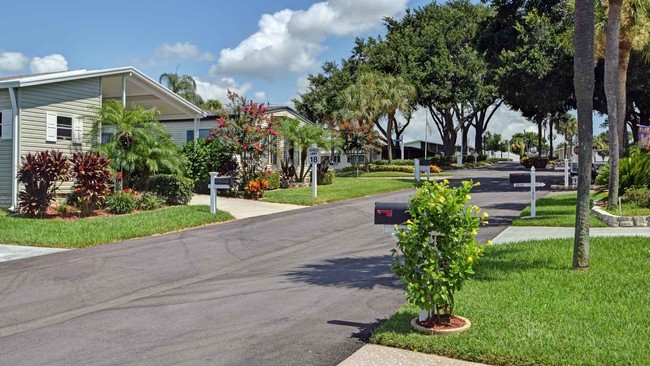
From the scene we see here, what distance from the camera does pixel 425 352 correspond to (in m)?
4.99

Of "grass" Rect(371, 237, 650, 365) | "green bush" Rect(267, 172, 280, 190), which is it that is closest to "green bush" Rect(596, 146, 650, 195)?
"grass" Rect(371, 237, 650, 365)

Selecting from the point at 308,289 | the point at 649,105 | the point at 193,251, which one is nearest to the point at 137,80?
the point at 193,251

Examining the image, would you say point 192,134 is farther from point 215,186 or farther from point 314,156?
point 215,186

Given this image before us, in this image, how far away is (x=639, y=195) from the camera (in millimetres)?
14609

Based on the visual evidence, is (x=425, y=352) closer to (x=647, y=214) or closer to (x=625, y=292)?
(x=625, y=292)

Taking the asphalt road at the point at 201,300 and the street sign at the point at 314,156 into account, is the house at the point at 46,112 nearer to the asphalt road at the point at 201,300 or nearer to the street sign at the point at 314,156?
the street sign at the point at 314,156

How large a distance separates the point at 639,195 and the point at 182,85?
4584 cm

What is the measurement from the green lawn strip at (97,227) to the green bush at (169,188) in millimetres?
2108

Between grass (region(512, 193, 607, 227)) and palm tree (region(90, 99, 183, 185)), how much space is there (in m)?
10.9

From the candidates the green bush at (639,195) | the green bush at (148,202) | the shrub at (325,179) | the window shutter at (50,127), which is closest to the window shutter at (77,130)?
the window shutter at (50,127)

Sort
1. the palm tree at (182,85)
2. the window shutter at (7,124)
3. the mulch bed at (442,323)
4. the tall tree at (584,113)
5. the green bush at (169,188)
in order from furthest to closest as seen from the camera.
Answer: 1. the palm tree at (182,85)
2. the green bush at (169,188)
3. the window shutter at (7,124)
4. the tall tree at (584,113)
5. the mulch bed at (442,323)

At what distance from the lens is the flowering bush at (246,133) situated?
21.7m

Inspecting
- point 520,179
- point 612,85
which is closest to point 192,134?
point 520,179

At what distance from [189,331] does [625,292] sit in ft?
16.8
